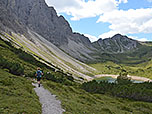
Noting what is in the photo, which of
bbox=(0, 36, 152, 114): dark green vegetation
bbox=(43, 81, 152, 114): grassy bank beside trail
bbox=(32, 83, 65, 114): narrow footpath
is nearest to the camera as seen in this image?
bbox=(0, 36, 152, 114): dark green vegetation

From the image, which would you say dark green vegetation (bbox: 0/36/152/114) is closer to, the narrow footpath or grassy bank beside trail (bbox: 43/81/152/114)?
grassy bank beside trail (bbox: 43/81/152/114)

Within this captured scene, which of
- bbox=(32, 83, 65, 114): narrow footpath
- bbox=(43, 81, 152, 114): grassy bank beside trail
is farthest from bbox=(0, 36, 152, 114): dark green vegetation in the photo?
bbox=(32, 83, 65, 114): narrow footpath

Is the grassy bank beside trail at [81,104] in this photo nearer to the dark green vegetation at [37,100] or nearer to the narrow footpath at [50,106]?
the dark green vegetation at [37,100]

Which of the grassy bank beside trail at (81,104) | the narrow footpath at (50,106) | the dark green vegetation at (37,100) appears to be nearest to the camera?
the dark green vegetation at (37,100)

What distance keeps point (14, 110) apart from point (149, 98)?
66778mm

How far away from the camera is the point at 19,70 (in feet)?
140

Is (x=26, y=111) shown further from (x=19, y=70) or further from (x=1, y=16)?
(x=1, y=16)

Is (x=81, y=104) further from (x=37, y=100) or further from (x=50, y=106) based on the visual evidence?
(x=37, y=100)

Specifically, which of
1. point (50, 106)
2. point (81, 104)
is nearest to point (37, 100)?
point (50, 106)

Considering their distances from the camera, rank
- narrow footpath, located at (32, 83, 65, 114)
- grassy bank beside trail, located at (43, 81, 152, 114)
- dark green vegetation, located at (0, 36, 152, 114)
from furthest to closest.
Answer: grassy bank beside trail, located at (43, 81, 152, 114)
narrow footpath, located at (32, 83, 65, 114)
dark green vegetation, located at (0, 36, 152, 114)

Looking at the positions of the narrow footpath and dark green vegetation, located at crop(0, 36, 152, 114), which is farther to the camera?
the narrow footpath

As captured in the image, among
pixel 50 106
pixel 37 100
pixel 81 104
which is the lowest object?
pixel 37 100

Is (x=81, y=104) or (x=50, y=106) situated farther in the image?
(x=81, y=104)

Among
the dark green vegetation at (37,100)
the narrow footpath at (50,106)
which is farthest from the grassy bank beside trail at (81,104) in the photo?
the narrow footpath at (50,106)
